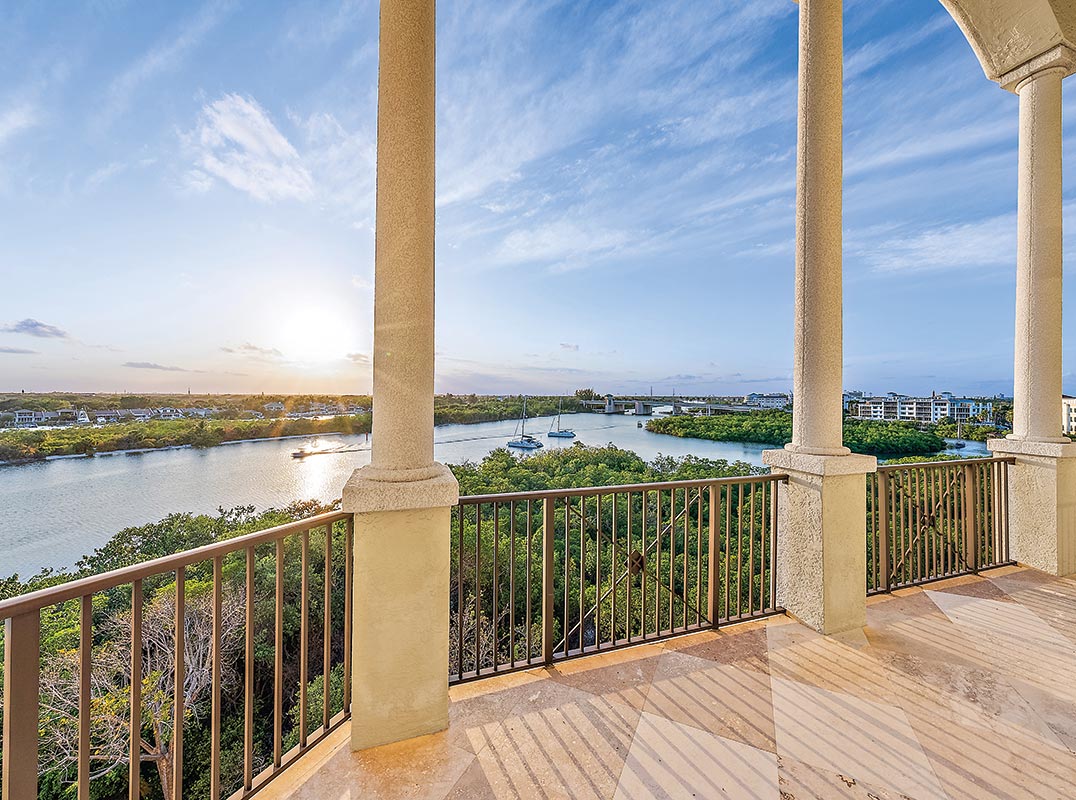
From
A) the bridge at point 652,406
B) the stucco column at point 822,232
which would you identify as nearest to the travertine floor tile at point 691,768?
the stucco column at point 822,232

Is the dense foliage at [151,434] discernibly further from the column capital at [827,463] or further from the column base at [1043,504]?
the column base at [1043,504]

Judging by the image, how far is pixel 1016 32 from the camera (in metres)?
3.67

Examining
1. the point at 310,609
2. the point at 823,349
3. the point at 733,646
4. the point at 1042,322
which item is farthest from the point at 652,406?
the point at 310,609

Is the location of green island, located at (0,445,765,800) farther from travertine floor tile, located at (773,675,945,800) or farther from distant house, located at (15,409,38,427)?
distant house, located at (15,409,38,427)

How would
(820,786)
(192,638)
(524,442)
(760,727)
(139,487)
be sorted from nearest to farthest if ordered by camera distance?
(820,786) → (760,727) → (192,638) → (139,487) → (524,442)

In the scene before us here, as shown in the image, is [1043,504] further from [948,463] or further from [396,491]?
[396,491]

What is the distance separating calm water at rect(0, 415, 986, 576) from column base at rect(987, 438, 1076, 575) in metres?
0.80

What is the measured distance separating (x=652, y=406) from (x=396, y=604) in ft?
23.6

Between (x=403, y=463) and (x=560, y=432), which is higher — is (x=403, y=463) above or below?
above

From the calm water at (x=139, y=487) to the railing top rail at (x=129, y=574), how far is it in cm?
263

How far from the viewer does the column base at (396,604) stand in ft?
5.90

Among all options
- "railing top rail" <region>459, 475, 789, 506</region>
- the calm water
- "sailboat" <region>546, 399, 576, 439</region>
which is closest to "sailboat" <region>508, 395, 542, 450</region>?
"sailboat" <region>546, 399, 576, 439</region>

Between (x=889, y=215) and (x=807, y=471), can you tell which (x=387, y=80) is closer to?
(x=807, y=471)

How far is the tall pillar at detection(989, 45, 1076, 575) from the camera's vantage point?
3674mm
